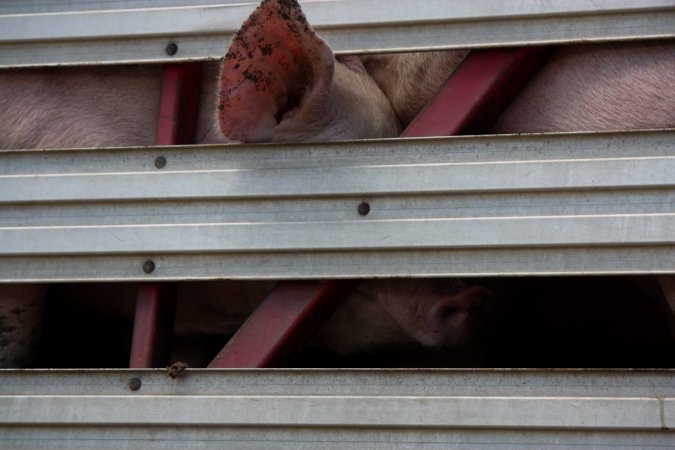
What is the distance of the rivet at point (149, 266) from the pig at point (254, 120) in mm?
327

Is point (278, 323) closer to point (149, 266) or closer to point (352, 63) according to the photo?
point (149, 266)

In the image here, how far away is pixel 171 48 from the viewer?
98.7 inches

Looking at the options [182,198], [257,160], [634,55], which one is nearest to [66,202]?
[182,198]

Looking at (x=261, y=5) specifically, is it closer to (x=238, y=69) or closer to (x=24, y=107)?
(x=238, y=69)

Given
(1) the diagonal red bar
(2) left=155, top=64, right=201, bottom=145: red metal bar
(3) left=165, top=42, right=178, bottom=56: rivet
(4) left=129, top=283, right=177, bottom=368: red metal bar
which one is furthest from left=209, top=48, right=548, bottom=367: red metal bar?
(3) left=165, top=42, right=178, bottom=56: rivet

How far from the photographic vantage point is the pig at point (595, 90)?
2340mm

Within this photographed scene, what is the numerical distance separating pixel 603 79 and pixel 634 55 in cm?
9

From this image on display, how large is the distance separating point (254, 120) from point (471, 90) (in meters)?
0.51

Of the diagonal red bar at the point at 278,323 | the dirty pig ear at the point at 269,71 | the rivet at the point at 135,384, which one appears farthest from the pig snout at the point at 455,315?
the rivet at the point at 135,384

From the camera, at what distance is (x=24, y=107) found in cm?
270

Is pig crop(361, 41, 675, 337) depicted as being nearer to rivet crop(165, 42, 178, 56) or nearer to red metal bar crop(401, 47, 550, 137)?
red metal bar crop(401, 47, 550, 137)

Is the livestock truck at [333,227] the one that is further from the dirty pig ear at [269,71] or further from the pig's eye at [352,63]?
the pig's eye at [352,63]

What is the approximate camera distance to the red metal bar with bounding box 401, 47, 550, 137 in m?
2.36

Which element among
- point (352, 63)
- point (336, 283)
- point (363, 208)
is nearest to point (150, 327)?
point (336, 283)
